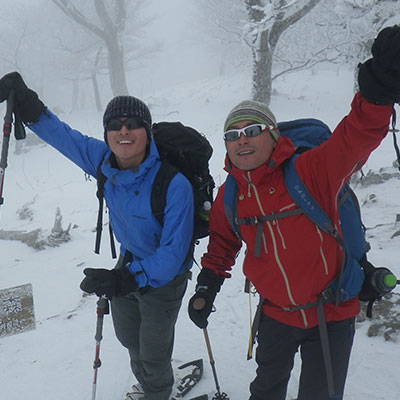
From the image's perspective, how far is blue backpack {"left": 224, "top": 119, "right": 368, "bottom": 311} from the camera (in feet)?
6.46

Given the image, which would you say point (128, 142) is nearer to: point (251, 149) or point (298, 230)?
point (251, 149)

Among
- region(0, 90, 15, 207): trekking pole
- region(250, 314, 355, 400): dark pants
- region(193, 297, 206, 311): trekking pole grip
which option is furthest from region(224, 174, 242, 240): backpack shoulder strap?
region(0, 90, 15, 207): trekking pole

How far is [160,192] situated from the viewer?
2.47 meters

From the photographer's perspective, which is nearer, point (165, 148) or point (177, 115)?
point (165, 148)

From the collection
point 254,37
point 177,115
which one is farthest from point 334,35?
point 177,115

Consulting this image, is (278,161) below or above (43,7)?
below

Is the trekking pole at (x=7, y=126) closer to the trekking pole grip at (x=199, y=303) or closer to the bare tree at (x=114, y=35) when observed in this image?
the trekking pole grip at (x=199, y=303)

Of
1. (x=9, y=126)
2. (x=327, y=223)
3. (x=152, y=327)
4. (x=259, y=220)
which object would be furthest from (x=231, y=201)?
(x=9, y=126)

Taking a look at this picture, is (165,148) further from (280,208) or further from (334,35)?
(334,35)

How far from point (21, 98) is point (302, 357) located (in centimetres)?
302

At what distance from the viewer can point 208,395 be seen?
11.4ft

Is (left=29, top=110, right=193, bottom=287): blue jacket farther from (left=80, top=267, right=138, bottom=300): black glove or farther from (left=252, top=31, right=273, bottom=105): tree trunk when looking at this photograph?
(left=252, top=31, right=273, bottom=105): tree trunk

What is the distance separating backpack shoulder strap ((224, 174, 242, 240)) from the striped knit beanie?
0.39 m

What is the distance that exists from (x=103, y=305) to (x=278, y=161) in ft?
6.10
